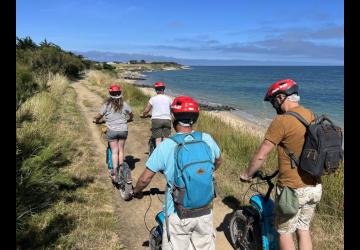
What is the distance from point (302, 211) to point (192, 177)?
142 cm

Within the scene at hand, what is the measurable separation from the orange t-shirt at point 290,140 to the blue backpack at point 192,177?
781mm

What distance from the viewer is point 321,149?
3656mm

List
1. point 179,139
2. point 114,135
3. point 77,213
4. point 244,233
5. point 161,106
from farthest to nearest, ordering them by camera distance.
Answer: point 161,106, point 114,135, point 77,213, point 244,233, point 179,139

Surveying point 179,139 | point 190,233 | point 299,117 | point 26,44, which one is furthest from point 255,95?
point 179,139

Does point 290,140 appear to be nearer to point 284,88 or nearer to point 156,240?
point 284,88

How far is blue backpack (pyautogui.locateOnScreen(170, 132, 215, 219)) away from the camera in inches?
132

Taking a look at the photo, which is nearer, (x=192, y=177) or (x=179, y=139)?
(x=192, y=177)

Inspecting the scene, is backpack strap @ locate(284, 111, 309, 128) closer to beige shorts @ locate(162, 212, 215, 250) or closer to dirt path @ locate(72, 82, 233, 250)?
beige shorts @ locate(162, 212, 215, 250)

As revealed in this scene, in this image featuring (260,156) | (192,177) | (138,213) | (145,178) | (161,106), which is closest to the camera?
(192,177)

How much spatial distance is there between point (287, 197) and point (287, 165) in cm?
32

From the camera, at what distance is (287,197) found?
3.92 m

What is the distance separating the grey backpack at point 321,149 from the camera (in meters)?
3.66
